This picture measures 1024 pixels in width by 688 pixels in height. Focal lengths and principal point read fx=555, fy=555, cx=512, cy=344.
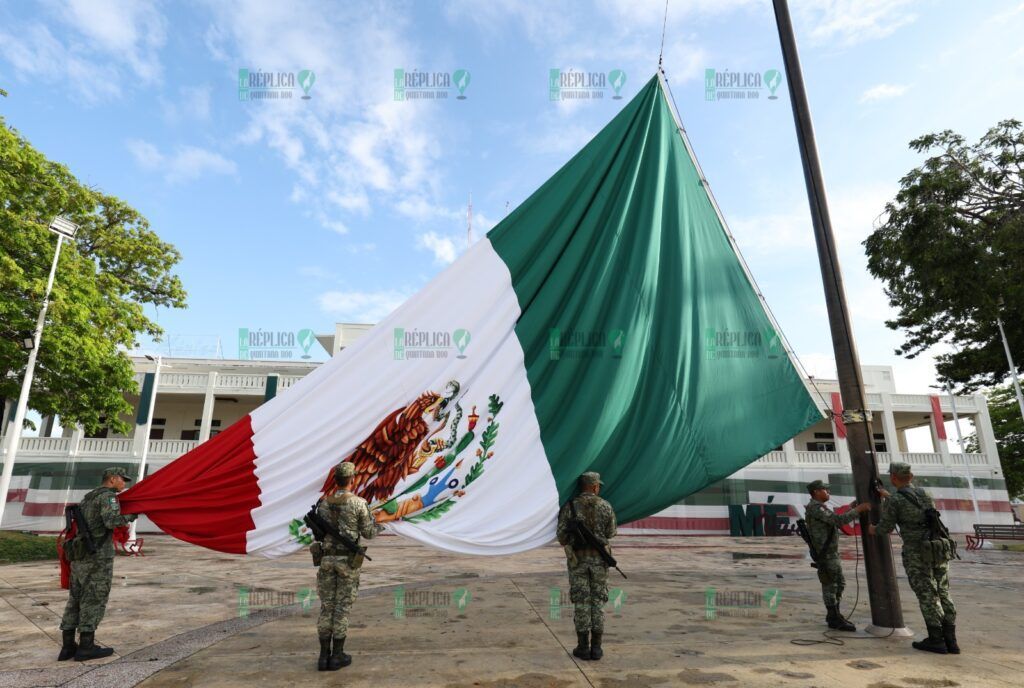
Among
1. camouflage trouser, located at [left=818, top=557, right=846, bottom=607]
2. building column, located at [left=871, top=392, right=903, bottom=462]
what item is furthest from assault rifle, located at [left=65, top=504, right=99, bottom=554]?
building column, located at [left=871, top=392, right=903, bottom=462]

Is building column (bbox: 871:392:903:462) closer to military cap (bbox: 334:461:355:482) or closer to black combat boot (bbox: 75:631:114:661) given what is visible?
military cap (bbox: 334:461:355:482)

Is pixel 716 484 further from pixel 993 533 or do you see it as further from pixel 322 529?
pixel 322 529

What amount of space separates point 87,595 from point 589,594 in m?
4.59

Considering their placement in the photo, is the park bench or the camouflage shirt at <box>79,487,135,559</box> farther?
the park bench

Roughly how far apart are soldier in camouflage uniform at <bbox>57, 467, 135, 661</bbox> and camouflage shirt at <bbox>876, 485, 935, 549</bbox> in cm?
695

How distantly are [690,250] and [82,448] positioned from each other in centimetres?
2639

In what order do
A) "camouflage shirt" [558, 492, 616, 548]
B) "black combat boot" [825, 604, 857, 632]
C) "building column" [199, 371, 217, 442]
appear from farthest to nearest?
"building column" [199, 371, 217, 442] → "black combat boot" [825, 604, 857, 632] → "camouflage shirt" [558, 492, 616, 548]

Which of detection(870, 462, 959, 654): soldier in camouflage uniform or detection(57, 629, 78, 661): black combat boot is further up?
detection(870, 462, 959, 654): soldier in camouflage uniform

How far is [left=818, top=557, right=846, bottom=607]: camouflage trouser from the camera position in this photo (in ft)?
19.7

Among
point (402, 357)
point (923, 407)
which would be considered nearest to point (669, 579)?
point (402, 357)

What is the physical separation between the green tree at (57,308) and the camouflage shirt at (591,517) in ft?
47.7

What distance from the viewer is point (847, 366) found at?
5789 millimetres

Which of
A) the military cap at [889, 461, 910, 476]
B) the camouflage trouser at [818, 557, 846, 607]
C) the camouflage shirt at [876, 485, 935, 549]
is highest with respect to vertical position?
the military cap at [889, 461, 910, 476]

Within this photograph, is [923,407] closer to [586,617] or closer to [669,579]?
[669,579]
